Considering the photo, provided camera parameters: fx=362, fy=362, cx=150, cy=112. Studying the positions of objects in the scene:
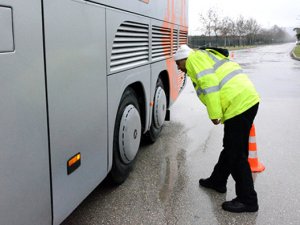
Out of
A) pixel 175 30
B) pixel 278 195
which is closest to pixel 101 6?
pixel 278 195

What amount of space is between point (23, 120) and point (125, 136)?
1.85m

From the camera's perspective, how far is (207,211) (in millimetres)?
3510

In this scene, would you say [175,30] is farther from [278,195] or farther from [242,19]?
[242,19]

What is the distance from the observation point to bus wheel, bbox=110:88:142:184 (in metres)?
3.57

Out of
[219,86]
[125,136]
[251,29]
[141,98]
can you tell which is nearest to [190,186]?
[125,136]

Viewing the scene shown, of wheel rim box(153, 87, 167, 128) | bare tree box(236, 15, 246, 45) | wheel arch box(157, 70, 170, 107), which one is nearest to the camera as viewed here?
wheel rim box(153, 87, 167, 128)

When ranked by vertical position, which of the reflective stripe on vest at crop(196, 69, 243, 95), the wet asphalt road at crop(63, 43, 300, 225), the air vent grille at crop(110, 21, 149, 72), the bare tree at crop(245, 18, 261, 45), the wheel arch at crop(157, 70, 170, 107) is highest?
the bare tree at crop(245, 18, 261, 45)

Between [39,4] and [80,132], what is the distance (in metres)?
0.94

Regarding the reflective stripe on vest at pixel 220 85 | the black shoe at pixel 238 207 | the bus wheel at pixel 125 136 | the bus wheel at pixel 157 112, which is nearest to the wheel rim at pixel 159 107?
the bus wheel at pixel 157 112

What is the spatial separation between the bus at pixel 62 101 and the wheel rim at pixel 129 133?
0.01m

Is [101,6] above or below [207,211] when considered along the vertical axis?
above

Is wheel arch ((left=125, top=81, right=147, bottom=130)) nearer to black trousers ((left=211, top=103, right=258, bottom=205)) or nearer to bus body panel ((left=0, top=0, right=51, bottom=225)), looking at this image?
black trousers ((left=211, top=103, right=258, bottom=205))

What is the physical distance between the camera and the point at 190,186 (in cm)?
408

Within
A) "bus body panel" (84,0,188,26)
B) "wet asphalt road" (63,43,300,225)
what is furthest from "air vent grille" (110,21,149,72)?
"wet asphalt road" (63,43,300,225)
